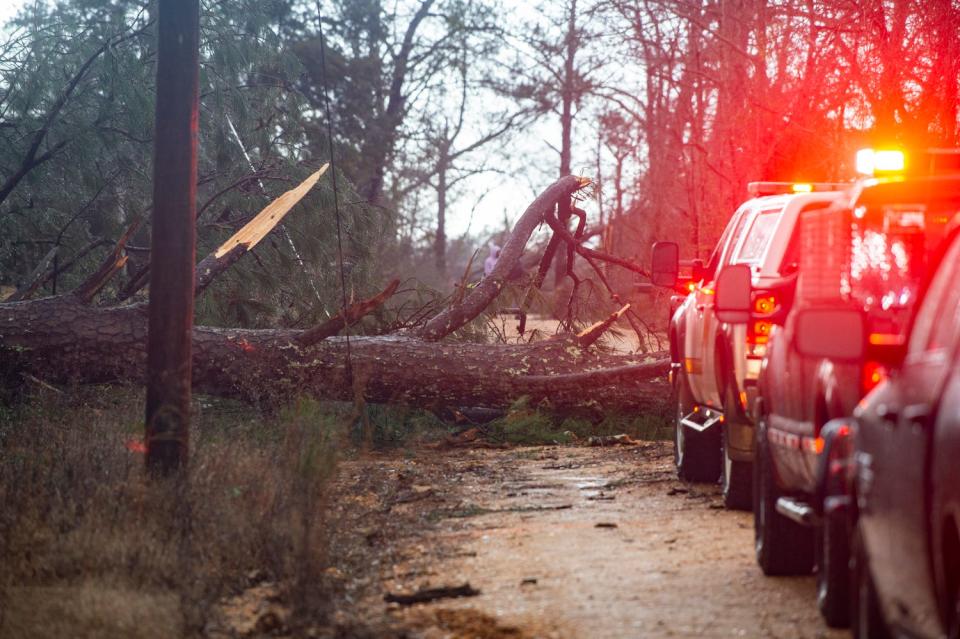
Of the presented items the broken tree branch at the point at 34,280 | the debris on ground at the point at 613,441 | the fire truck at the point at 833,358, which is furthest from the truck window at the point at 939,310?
the broken tree branch at the point at 34,280

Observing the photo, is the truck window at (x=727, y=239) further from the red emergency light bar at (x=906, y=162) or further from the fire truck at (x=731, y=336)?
the red emergency light bar at (x=906, y=162)

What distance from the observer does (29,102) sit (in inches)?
550

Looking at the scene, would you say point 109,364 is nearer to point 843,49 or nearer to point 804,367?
point 804,367

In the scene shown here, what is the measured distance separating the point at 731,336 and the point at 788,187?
1.49m

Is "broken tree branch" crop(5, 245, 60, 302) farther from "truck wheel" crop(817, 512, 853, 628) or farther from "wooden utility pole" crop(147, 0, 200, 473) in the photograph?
"truck wheel" crop(817, 512, 853, 628)

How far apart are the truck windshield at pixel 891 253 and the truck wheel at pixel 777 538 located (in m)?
0.87

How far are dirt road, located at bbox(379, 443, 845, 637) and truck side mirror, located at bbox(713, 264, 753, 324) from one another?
4.22 ft

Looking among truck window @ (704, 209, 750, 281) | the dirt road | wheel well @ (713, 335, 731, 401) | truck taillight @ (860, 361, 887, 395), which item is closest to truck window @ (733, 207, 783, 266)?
truck window @ (704, 209, 750, 281)

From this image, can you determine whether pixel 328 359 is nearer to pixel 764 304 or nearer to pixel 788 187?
pixel 788 187

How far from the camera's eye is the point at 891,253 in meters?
6.43

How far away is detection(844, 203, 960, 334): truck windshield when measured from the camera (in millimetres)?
6094

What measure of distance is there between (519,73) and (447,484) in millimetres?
30969

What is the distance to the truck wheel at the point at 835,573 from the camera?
531 centimetres

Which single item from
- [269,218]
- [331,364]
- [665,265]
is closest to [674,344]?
[665,265]
